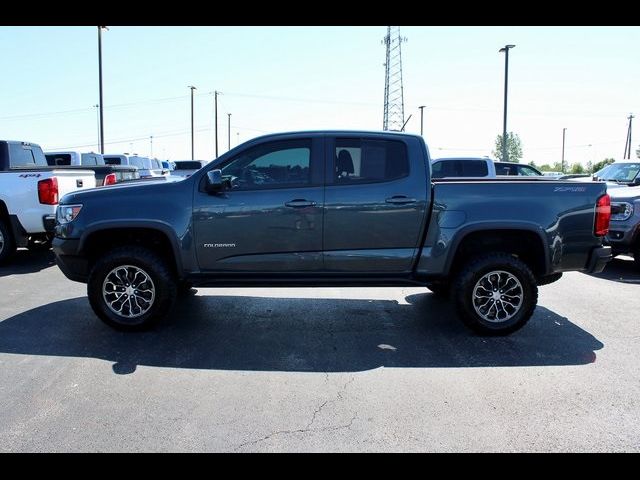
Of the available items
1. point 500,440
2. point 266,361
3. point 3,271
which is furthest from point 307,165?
point 3,271

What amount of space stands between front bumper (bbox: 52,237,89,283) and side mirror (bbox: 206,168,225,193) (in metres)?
1.57

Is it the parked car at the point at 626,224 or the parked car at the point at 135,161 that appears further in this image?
the parked car at the point at 135,161

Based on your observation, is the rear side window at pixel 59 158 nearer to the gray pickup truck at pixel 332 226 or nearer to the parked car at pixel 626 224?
the gray pickup truck at pixel 332 226

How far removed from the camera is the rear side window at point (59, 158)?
53.8 ft

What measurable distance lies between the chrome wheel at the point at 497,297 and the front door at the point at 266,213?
1679 millimetres

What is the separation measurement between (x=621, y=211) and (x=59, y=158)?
15820 millimetres

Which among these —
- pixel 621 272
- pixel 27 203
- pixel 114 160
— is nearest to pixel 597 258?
pixel 621 272

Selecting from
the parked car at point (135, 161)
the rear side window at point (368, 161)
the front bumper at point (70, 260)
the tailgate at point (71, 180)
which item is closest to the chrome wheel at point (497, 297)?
the rear side window at point (368, 161)

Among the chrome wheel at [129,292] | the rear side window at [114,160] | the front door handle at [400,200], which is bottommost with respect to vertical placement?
the chrome wheel at [129,292]

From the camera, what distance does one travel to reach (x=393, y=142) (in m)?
5.22

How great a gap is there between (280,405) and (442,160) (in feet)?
34.2

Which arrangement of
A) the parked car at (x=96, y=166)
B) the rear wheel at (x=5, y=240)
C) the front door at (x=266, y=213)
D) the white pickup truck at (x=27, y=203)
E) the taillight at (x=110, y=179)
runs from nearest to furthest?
the front door at (x=266, y=213)
the white pickup truck at (x=27, y=203)
the rear wheel at (x=5, y=240)
the taillight at (x=110, y=179)
the parked car at (x=96, y=166)
